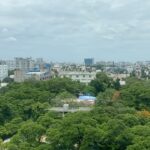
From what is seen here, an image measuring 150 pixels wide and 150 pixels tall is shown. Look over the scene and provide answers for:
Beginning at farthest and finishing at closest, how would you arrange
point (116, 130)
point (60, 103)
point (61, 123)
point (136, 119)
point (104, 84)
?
1. point (104, 84)
2. point (60, 103)
3. point (136, 119)
4. point (61, 123)
5. point (116, 130)

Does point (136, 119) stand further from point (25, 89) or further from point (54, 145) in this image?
point (25, 89)

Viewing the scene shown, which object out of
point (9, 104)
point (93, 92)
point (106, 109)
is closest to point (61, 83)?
point (93, 92)

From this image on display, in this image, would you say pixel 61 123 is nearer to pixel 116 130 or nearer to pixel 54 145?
pixel 54 145

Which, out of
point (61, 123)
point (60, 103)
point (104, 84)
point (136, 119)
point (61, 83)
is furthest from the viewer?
point (104, 84)

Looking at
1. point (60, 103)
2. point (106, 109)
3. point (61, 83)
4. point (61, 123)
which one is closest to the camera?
point (61, 123)

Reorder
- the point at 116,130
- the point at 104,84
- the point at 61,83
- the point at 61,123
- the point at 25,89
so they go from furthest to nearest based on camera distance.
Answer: the point at 104,84, the point at 61,83, the point at 25,89, the point at 61,123, the point at 116,130

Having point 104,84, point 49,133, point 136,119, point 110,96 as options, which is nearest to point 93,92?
point 104,84

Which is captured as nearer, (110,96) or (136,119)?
(136,119)

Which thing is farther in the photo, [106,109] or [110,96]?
[110,96]
